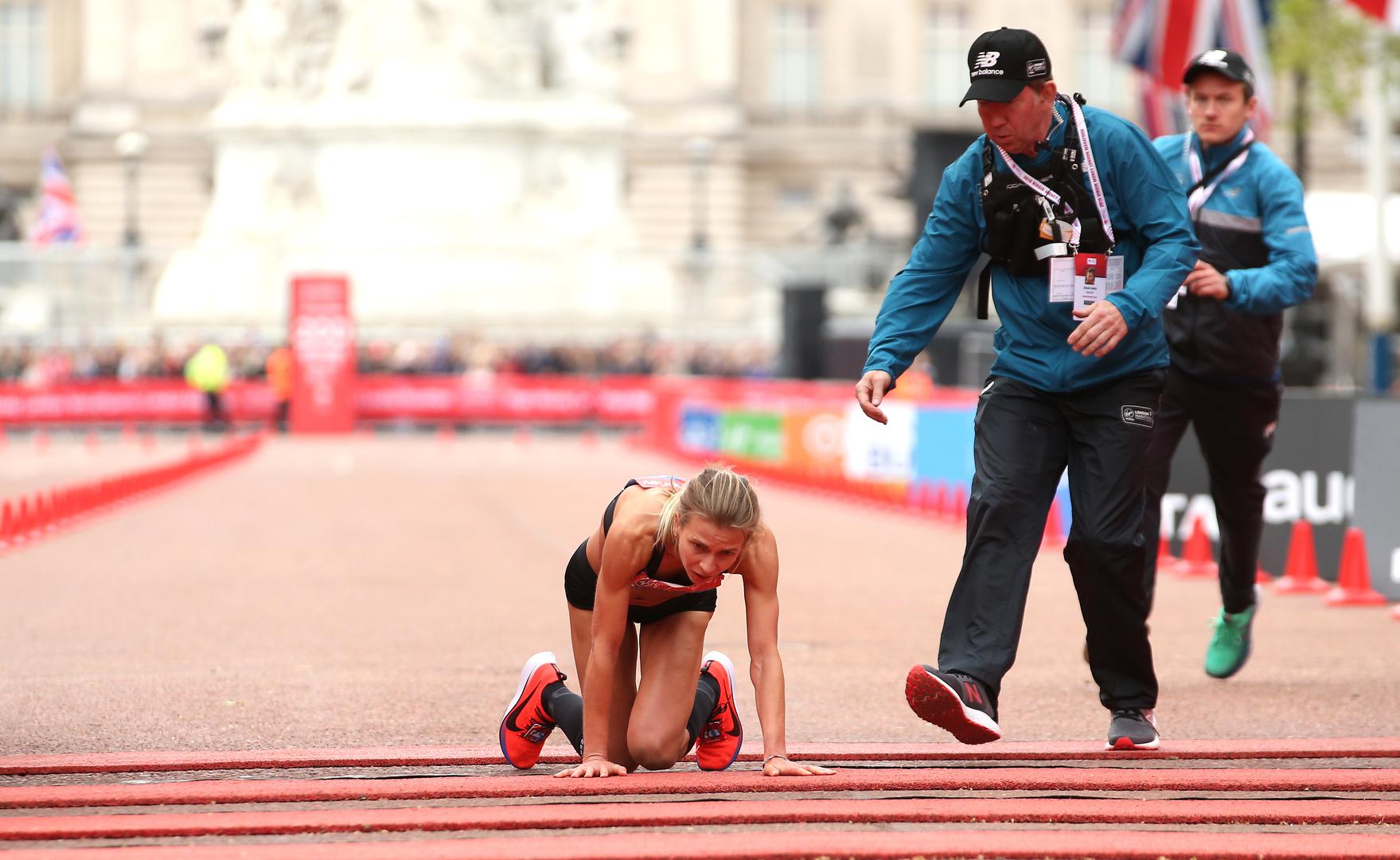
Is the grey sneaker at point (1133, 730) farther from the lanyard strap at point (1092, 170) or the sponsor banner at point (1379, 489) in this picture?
the sponsor banner at point (1379, 489)

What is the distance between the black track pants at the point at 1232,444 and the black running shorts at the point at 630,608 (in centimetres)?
261

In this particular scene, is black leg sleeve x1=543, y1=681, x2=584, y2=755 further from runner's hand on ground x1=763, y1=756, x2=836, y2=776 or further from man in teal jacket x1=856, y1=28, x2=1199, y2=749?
man in teal jacket x1=856, y1=28, x2=1199, y2=749

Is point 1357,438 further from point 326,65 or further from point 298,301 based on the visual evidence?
point 326,65

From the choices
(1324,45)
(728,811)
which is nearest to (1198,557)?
(728,811)

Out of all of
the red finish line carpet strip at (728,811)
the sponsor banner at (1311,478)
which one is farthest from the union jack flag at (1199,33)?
the red finish line carpet strip at (728,811)

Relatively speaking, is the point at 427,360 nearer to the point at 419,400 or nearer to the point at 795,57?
the point at 419,400

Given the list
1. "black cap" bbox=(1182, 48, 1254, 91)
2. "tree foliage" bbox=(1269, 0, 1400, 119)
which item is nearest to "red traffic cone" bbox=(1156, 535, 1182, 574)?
"black cap" bbox=(1182, 48, 1254, 91)

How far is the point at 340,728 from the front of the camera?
26.8 ft

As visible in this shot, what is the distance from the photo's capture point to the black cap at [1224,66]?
8711 mm

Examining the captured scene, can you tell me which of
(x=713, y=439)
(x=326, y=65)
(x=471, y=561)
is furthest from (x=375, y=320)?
(x=471, y=561)

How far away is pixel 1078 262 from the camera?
7031 millimetres

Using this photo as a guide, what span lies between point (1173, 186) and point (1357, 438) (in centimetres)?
626

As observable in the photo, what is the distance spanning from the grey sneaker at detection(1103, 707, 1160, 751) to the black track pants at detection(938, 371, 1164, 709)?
0.11 ft

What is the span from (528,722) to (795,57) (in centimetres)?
6830
